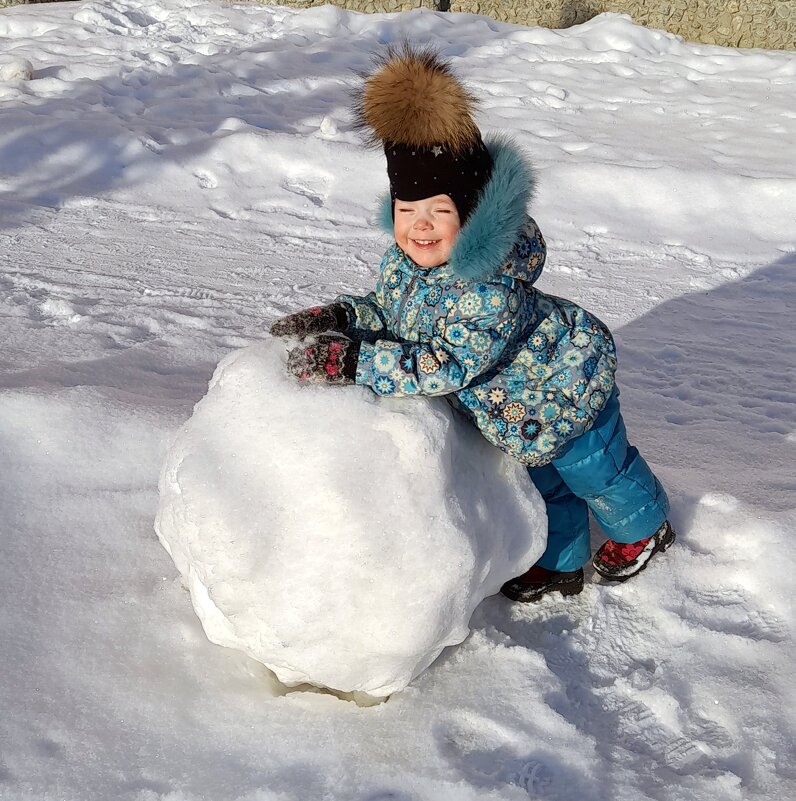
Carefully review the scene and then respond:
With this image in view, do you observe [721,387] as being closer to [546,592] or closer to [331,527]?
[546,592]

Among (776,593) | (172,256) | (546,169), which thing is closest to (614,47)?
(546,169)

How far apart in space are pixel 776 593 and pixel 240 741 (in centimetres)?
140

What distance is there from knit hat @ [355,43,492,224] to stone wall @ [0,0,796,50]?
789cm

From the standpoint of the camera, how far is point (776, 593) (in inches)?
93.7

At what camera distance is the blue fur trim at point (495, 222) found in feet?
6.47

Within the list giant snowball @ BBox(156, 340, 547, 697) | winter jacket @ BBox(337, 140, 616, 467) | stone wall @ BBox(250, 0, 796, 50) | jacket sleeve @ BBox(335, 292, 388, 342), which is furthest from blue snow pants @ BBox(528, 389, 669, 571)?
stone wall @ BBox(250, 0, 796, 50)

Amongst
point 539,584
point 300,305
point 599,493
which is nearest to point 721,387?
point 599,493

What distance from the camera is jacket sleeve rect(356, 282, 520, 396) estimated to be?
6.31 ft

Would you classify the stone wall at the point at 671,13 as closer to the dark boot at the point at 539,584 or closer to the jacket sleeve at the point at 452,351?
the dark boot at the point at 539,584

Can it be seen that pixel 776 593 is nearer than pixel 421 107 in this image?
No

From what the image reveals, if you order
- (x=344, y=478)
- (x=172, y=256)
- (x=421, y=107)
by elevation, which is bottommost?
(x=172, y=256)

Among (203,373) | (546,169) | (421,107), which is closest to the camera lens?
(421,107)

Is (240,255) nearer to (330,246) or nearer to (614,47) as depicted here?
(330,246)

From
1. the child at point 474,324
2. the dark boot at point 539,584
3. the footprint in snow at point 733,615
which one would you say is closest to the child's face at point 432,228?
the child at point 474,324
